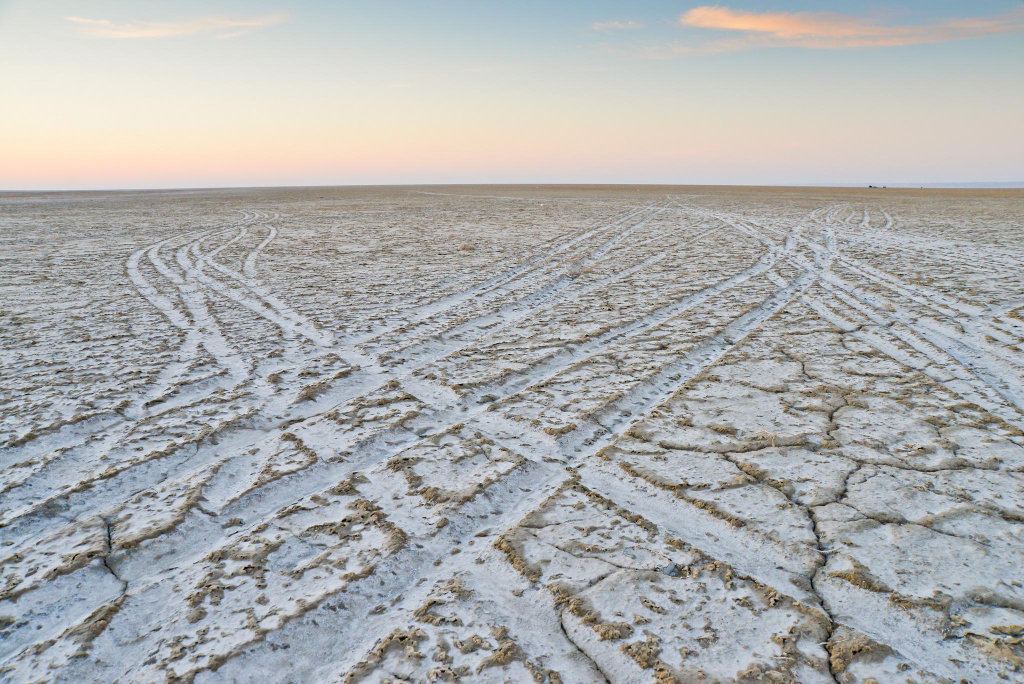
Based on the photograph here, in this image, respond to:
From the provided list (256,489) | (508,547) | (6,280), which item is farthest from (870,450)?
(6,280)

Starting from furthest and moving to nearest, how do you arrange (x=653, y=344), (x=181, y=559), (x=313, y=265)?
(x=313, y=265)
(x=653, y=344)
(x=181, y=559)

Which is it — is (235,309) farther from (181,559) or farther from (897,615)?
(897,615)

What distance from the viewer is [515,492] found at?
7.51 feet

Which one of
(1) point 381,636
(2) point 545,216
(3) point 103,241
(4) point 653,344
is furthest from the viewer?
(2) point 545,216

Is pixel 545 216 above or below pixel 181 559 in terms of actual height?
above

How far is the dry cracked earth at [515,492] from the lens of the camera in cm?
158

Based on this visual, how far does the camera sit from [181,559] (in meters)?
1.93

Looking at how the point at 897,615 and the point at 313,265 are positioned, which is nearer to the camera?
the point at 897,615

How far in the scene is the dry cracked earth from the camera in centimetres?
158

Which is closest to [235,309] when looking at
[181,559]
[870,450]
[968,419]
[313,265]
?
[313,265]

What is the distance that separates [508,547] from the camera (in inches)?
77.1

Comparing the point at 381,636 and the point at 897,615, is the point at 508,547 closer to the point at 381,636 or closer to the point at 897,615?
the point at 381,636

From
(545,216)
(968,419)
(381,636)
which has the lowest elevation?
(381,636)

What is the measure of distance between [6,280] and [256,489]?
21.3 ft
